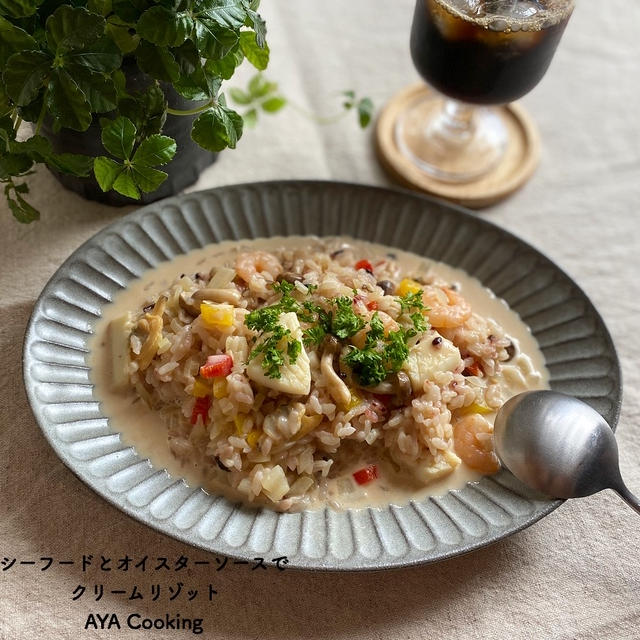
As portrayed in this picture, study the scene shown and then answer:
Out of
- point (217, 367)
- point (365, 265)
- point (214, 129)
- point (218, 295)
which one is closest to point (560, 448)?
point (365, 265)

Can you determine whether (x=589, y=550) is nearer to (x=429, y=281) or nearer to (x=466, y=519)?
(x=466, y=519)

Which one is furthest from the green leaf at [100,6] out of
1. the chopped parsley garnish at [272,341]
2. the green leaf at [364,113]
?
the green leaf at [364,113]

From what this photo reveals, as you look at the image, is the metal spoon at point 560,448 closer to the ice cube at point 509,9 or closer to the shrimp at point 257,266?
the shrimp at point 257,266

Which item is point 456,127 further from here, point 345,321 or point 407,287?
point 345,321

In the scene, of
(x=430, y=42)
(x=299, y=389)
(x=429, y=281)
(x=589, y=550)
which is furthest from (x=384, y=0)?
(x=589, y=550)

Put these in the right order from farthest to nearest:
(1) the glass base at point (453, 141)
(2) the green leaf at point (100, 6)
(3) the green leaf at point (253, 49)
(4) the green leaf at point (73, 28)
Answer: (1) the glass base at point (453, 141) < (3) the green leaf at point (253, 49) < (2) the green leaf at point (100, 6) < (4) the green leaf at point (73, 28)

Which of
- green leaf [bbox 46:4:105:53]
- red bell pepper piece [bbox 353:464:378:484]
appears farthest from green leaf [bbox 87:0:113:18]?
red bell pepper piece [bbox 353:464:378:484]

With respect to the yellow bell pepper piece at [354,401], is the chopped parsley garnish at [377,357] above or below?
above
